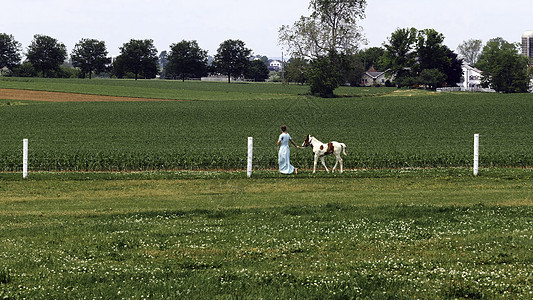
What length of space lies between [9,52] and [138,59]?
34.2 m

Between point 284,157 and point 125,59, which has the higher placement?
point 125,59

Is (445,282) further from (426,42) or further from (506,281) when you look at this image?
(426,42)

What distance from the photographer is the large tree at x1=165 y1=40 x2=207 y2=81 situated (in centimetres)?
16127

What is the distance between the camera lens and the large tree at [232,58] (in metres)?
164

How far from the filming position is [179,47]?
162750 mm

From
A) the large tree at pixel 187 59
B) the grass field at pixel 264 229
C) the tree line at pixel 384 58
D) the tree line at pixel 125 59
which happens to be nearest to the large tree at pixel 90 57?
the tree line at pixel 125 59

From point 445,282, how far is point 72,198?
11796 mm

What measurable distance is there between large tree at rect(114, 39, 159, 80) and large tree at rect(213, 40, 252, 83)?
1738 cm

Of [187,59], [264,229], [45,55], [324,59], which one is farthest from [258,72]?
[264,229]

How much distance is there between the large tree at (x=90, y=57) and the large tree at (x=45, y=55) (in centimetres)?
455

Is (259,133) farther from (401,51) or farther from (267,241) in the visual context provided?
(401,51)

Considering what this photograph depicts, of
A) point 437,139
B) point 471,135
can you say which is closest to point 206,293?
point 437,139

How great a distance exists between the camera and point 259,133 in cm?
4588

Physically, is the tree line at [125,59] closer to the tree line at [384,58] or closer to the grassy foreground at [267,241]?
the tree line at [384,58]
